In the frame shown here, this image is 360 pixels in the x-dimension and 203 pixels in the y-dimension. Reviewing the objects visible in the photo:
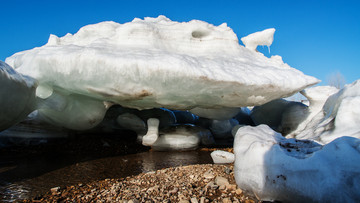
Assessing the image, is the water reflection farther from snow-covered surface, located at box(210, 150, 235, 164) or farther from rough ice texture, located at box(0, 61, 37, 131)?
rough ice texture, located at box(0, 61, 37, 131)

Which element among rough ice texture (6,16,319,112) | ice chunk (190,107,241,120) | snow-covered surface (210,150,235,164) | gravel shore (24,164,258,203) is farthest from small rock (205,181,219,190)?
ice chunk (190,107,241,120)

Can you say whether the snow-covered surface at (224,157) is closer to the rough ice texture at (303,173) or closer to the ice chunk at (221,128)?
the rough ice texture at (303,173)

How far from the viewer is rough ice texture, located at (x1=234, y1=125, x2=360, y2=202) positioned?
1257 millimetres

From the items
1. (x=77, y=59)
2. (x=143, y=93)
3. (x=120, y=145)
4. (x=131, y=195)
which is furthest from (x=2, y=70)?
(x=120, y=145)

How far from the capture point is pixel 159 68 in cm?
253

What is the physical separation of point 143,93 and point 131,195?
1437mm

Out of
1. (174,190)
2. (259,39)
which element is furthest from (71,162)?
(259,39)

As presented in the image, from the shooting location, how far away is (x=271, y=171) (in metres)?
1.49

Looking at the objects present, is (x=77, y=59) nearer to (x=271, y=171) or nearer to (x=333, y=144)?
(x=271, y=171)

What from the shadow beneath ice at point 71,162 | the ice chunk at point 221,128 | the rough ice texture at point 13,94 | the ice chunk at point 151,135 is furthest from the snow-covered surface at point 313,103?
the rough ice texture at point 13,94

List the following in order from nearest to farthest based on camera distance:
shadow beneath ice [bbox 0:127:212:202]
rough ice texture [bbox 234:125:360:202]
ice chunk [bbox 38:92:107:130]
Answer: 1. rough ice texture [bbox 234:125:360:202]
2. shadow beneath ice [bbox 0:127:212:202]
3. ice chunk [bbox 38:92:107:130]

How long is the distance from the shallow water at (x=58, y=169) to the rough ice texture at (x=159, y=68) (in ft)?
3.07

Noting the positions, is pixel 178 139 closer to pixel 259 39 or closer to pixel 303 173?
pixel 259 39

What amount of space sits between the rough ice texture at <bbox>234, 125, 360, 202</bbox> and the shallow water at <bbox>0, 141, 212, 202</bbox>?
1508 millimetres
